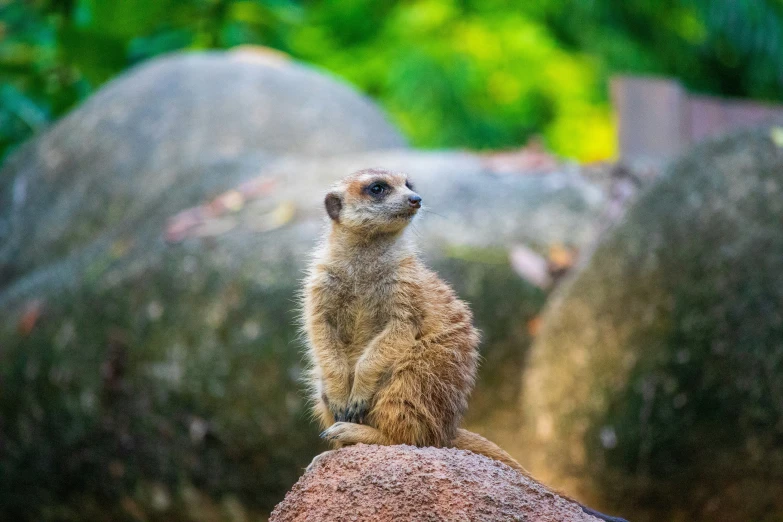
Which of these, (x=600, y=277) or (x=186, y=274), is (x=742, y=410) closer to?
(x=600, y=277)

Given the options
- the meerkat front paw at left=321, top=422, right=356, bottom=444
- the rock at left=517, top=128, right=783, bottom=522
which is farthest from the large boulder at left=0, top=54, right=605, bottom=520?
the meerkat front paw at left=321, top=422, right=356, bottom=444

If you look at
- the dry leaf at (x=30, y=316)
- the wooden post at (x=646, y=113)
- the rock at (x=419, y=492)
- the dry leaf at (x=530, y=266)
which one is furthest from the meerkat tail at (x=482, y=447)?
the wooden post at (x=646, y=113)

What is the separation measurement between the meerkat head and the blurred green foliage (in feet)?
24.4

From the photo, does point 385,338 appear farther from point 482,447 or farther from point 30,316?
point 30,316

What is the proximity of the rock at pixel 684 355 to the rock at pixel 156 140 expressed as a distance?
334 cm

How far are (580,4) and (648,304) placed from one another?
9.23 m

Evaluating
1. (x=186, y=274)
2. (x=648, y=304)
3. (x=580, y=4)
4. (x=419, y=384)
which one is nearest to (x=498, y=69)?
(x=580, y=4)

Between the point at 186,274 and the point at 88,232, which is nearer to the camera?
the point at 186,274

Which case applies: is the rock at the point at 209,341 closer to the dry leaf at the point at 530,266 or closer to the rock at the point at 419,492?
the dry leaf at the point at 530,266

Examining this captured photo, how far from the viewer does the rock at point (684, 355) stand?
16.5ft

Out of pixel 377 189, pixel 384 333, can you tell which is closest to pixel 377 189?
pixel 377 189

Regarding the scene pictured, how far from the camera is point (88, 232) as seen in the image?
8297 millimetres

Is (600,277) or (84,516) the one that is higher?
(600,277)

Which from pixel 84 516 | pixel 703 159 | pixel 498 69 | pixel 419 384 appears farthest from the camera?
pixel 498 69
